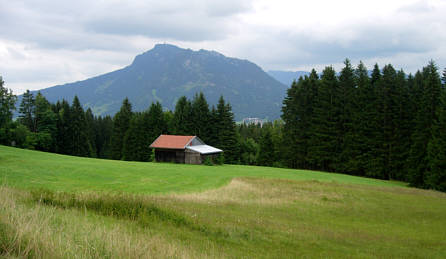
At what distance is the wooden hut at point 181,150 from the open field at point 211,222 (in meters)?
27.3

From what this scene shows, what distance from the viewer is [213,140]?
69.4 m

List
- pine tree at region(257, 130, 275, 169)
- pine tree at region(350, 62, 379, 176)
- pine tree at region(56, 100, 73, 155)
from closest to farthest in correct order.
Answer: pine tree at region(350, 62, 379, 176) < pine tree at region(56, 100, 73, 155) < pine tree at region(257, 130, 275, 169)

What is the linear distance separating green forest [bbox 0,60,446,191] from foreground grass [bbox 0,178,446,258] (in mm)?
27130

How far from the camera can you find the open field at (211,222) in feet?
18.6

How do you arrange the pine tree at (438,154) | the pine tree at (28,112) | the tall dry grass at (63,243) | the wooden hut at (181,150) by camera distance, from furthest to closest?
the pine tree at (28,112) → the wooden hut at (181,150) → the pine tree at (438,154) → the tall dry grass at (63,243)

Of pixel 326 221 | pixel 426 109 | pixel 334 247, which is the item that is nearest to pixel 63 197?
pixel 334 247

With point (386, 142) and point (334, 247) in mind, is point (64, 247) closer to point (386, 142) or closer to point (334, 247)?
point (334, 247)

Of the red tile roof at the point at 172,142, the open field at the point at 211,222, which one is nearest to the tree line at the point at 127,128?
the red tile roof at the point at 172,142

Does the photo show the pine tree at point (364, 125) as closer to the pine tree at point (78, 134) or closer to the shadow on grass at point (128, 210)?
the shadow on grass at point (128, 210)

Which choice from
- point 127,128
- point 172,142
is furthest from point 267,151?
point 127,128

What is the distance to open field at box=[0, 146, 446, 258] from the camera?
5660 millimetres

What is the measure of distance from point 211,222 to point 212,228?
998mm

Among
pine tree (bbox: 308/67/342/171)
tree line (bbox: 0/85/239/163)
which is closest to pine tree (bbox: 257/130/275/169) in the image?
tree line (bbox: 0/85/239/163)

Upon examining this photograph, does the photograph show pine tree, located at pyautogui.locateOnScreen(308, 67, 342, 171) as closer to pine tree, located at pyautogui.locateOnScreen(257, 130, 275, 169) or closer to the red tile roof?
pine tree, located at pyautogui.locateOnScreen(257, 130, 275, 169)
